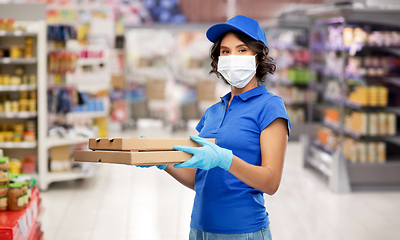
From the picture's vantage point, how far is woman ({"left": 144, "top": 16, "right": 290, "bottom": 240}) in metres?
1.72

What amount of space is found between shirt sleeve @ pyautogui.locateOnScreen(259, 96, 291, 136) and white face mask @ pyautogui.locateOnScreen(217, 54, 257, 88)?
0.18 metres

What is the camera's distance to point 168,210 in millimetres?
5141

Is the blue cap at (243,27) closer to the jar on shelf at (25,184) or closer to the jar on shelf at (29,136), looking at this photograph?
the jar on shelf at (25,184)

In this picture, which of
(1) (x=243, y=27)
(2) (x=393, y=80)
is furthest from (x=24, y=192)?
(2) (x=393, y=80)

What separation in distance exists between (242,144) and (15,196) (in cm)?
170

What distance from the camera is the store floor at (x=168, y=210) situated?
4.43 metres

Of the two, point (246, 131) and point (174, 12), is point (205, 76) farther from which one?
point (246, 131)

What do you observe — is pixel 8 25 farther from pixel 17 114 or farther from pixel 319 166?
pixel 319 166

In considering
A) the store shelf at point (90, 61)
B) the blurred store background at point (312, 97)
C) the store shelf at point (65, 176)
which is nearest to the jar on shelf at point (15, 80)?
the blurred store background at point (312, 97)

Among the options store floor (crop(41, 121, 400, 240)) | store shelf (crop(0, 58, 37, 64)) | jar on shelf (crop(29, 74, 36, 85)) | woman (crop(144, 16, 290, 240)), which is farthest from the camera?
jar on shelf (crop(29, 74, 36, 85))

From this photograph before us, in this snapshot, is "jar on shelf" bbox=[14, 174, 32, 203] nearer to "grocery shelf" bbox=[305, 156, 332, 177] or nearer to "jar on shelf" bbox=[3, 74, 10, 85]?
"jar on shelf" bbox=[3, 74, 10, 85]

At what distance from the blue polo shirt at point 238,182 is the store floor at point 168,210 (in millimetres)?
2591

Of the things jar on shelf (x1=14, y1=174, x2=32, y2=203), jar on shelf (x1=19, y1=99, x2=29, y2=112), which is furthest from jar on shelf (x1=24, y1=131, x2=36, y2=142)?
jar on shelf (x1=14, y1=174, x2=32, y2=203)

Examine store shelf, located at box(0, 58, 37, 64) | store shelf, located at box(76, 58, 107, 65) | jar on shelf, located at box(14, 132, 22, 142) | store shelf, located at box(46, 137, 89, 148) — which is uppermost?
store shelf, located at box(76, 58, 107, 65)
